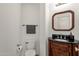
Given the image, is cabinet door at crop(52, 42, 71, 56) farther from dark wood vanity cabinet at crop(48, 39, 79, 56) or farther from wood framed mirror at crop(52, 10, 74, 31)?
wood framed mirror at crop(52, 10, 74, 31)

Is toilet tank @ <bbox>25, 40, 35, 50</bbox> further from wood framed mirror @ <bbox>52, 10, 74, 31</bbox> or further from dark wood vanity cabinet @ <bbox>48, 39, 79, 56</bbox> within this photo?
wood framed mirror @ <bbox>52, 10, 74, 31</bbox>

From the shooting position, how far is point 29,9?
1217 mm

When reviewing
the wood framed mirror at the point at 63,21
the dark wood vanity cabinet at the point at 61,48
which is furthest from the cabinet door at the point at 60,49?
the wood framed mirror at the point at 63,21

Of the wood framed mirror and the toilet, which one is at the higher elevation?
the wood framed mirror

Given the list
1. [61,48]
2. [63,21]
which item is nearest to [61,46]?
[61,48]

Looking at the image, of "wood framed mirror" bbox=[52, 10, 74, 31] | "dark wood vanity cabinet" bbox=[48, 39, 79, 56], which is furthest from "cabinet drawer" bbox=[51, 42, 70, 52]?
"wood framed mirror" bbox=[52, 10, 74, 31]

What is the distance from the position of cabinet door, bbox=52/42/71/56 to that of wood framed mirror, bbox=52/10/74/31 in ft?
0.56

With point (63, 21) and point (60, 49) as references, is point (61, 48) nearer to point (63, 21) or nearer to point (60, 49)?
point (60, 49)

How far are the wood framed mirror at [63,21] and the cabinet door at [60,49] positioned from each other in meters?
0.17

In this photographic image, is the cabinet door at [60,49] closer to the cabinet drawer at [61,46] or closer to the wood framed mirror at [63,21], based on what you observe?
the cabinet drawer at [61,46]

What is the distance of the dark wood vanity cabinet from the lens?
1.15 metres

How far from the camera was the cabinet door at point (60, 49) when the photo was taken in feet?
3.86

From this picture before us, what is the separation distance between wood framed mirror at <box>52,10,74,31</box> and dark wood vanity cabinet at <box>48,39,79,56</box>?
0.16 meters

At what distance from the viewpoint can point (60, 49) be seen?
3.97 ft
